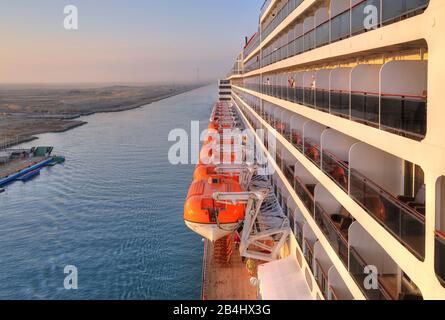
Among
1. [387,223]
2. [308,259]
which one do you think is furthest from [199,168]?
[387,223]

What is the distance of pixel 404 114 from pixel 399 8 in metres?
1.53

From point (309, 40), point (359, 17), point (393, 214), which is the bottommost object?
point (393, 214)

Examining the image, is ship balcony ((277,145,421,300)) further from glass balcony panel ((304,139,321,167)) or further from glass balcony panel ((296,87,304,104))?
glass balcony panel ((296,87,304,104))

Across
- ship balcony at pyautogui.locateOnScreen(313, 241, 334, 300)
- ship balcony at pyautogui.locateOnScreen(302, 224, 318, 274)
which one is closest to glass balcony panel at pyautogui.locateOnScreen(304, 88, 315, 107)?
ship balcony at pyautogui.locateOnScreen(302, 224, 318, 274)

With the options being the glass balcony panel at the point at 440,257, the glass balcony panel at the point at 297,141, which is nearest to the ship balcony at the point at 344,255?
the glass balcony panel at the point at 297,141

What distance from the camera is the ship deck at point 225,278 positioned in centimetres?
1447

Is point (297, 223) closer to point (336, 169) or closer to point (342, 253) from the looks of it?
point (336, 169)

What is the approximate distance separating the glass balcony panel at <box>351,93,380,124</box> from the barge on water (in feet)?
113

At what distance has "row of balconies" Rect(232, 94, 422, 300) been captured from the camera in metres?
7.40

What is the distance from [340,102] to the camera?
915 cm

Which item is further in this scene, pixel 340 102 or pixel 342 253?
pixel 340 102

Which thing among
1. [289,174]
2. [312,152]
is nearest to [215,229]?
[289,174]

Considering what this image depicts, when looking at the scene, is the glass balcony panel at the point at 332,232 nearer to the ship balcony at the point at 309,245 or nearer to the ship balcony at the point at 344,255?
the ship balcony at the point at 344,255

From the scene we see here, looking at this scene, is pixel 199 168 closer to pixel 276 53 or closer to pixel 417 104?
pixel 276 53
